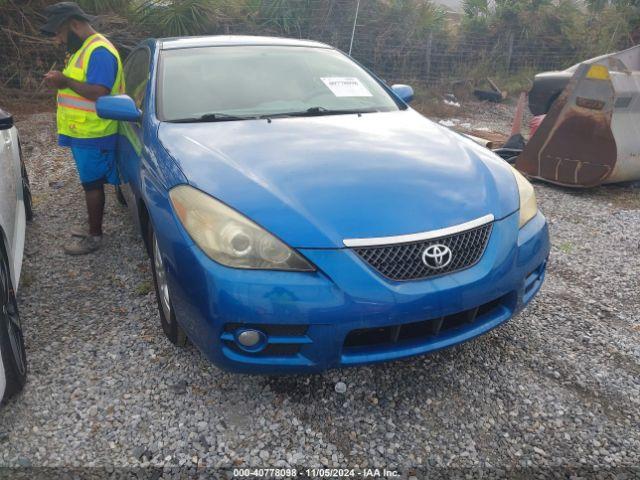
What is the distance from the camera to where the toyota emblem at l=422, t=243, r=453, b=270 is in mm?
1969

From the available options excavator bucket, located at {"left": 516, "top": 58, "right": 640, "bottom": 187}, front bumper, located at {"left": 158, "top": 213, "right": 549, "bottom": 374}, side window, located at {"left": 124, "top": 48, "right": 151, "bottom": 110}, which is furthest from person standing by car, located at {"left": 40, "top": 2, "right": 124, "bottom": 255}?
excavator bucket, located at {"left": 516, "top": 58, "right": 640, "bottom": 187}

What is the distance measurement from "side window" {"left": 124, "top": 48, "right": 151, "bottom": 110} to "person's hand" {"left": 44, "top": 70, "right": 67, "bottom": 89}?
0.45 meters

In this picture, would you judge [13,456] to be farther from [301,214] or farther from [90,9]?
[90,9]

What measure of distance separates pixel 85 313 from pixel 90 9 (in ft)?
24.9

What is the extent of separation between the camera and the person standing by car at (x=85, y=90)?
11.3 ft

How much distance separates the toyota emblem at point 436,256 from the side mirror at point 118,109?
6.21ft

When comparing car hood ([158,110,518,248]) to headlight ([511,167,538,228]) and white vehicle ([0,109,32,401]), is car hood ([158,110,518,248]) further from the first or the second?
white vehicle ([0,109,32,401])

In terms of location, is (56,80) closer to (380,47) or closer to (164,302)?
(164,302)

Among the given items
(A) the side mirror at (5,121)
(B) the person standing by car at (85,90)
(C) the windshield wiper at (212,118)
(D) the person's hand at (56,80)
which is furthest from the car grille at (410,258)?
(D) the person's hand at (56,80)

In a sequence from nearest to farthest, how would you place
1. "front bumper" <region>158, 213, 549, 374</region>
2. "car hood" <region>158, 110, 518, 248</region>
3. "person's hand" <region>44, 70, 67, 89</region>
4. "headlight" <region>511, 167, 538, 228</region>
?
"front bumper" <region>158, 213, 549, 374</region> < "car hood" <region>158, 110, 518, 248</region> < "headlight" <region>511, 167, 538, 228</region> < "person's hand" <region>44, 70, 67, 89</region>

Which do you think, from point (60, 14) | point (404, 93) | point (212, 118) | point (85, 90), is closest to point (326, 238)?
point (212, 118)

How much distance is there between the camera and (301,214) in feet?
6.60

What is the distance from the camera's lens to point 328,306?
186 cm

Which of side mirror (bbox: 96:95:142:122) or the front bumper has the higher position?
side mirror (bbox: 96:95:142:122)
